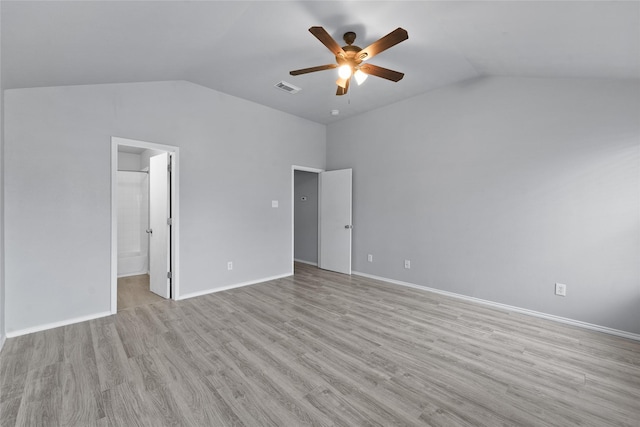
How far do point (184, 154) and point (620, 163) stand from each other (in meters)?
5.04

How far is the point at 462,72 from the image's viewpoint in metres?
3.61

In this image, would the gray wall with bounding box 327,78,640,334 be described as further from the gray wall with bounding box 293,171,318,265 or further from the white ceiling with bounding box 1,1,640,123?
the gray wall with bounding box 293,171,318,265

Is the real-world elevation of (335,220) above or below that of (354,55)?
below

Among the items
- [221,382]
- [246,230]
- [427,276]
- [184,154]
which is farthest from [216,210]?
[427,276]

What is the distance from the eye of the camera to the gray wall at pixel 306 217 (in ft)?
20.4

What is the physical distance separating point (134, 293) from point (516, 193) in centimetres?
540

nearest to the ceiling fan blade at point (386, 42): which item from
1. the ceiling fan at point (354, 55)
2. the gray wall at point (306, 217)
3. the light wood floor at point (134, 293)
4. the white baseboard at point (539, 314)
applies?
the ceiling fan at point (354, 55)

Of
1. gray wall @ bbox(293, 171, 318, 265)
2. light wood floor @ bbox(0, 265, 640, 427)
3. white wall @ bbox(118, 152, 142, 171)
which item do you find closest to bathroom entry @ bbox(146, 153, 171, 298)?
light wood floor @ bbox(0, 265, 640, 427)

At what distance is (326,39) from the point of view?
2.27 meters

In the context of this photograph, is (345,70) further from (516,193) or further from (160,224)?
(160,224)

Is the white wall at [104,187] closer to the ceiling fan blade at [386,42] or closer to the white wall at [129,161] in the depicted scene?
the white wall at [129,161]

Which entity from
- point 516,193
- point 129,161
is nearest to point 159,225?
point 129,161

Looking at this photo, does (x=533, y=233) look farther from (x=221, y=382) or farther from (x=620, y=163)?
(x=221, y=382)

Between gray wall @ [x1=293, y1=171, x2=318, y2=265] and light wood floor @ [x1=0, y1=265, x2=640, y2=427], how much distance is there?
2.88 m
